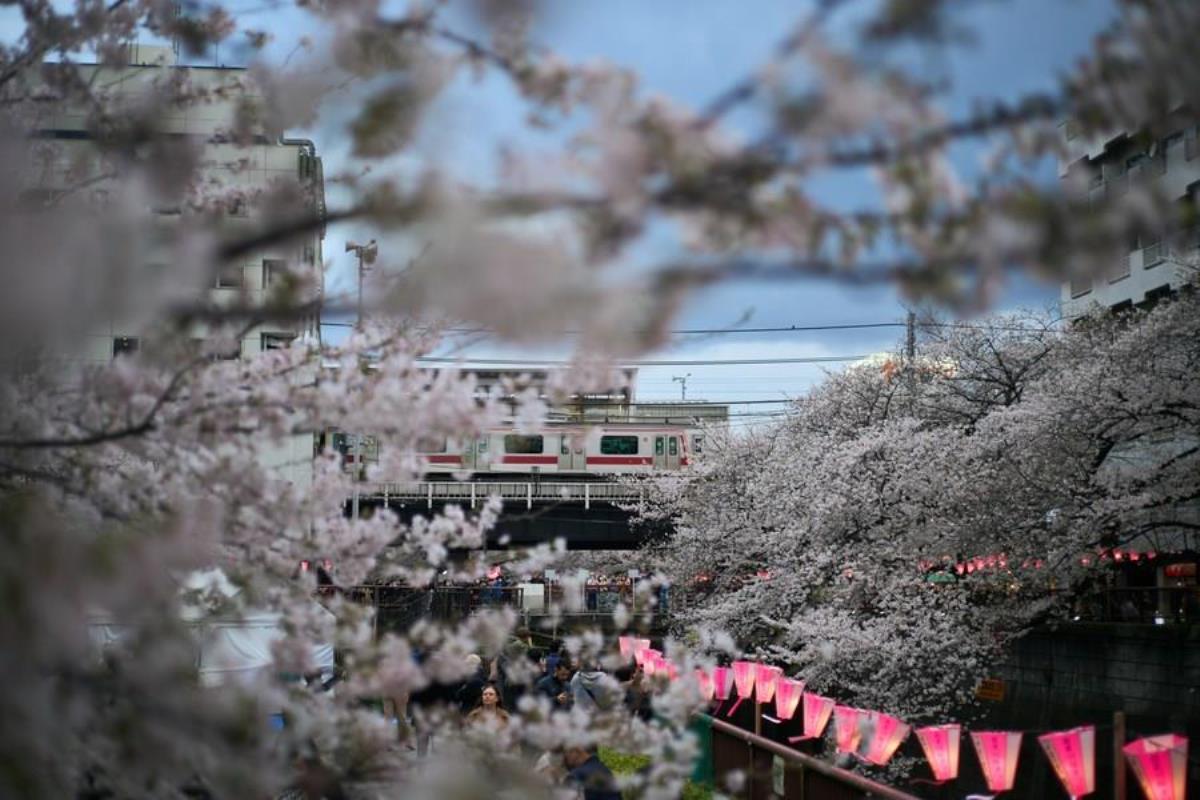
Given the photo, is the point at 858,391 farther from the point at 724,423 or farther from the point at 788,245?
the point at 788,245

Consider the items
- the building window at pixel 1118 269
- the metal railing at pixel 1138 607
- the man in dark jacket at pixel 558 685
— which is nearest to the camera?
the building window at pixel 1118 269

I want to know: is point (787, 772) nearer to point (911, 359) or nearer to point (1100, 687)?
point (1100, 687)

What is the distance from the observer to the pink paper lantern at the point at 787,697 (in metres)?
12.9

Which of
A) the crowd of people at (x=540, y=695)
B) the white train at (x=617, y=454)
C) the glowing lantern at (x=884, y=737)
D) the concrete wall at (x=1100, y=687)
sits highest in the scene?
the white train at (x=617, y=454)

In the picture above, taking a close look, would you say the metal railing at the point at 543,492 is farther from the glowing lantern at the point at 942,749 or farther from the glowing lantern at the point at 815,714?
the glowing lantern at the point at 942,749

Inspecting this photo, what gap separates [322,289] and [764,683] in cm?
1129

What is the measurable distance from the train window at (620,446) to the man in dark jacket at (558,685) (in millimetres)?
19848

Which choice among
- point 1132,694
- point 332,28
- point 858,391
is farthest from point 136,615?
point 858,391

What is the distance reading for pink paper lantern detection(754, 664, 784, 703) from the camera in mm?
13555

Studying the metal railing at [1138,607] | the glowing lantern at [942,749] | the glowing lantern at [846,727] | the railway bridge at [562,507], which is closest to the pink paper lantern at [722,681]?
the glowing lantern at [846,727]

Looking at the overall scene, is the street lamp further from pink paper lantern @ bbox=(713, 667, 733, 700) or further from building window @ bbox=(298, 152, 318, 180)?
pink paper lantern @ bbox=(713, 667, 733, 700)

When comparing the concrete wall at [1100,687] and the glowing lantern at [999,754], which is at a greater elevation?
the glowing lantern at [999,754]

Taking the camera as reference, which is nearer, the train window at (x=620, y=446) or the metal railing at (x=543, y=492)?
the metal railing at (x=543, y=492)

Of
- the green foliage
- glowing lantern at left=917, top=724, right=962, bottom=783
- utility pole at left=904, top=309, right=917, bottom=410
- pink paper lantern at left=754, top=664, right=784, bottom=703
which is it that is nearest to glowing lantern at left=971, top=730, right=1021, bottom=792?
glowing lantern at left=917, top=724, right=962, bottom=783
